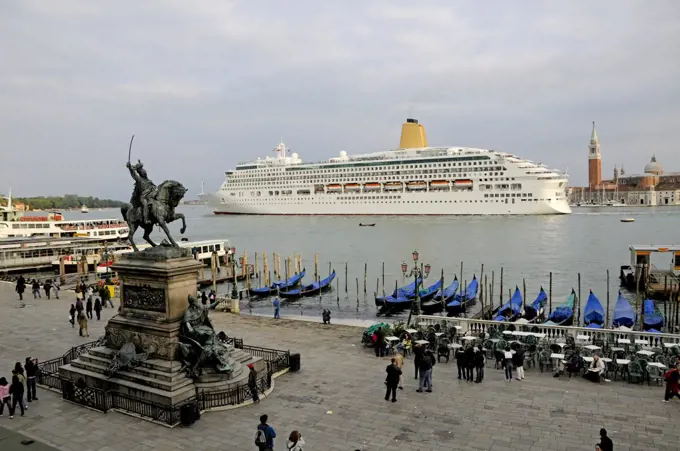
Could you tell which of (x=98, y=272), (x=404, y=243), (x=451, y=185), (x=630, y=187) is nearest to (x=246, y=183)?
(x=451, y=185)

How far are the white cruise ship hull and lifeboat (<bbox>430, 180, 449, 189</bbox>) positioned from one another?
4.34ft

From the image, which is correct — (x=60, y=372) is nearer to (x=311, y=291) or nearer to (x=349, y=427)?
(x=349, y=427)

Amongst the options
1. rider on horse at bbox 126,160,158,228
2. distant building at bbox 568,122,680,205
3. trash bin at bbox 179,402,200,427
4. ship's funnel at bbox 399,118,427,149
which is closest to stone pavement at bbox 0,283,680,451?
trash bin at bbox 179,402,200,427

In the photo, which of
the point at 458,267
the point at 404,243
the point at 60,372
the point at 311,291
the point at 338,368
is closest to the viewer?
the point at 60,372

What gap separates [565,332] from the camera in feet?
41.4

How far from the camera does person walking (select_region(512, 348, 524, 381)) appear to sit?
9.98 metres

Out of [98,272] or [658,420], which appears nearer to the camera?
[658,420]

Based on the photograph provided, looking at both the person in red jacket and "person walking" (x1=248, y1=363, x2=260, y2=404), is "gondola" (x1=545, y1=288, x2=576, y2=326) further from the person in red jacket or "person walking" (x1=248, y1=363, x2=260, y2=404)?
"person walking" (x1=248, y1=363, x2=260, y2=404)

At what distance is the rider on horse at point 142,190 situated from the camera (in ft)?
33.5

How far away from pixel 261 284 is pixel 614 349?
2588 cm

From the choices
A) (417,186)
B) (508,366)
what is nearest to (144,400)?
(508,366)

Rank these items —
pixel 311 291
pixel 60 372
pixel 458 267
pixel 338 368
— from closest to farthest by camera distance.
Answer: pixel 60 372 < pixel 338 368 < pixel 311 291 < pixel 458 267

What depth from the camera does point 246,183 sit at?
110 m

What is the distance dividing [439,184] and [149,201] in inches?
3295
